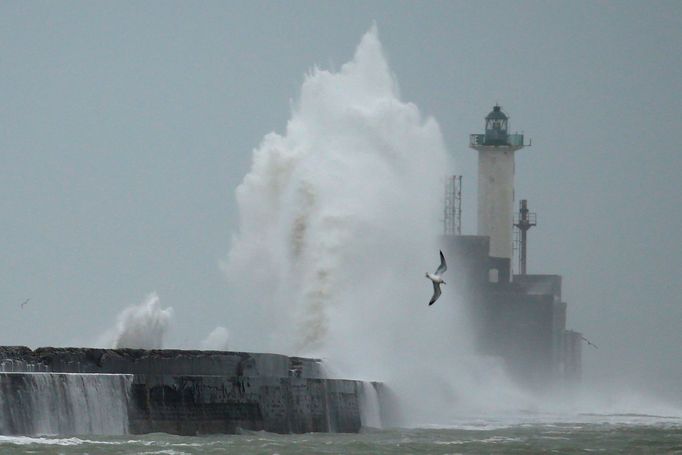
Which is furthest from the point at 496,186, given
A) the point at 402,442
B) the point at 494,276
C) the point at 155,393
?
the point at 155,393

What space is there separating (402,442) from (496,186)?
43.7 meters

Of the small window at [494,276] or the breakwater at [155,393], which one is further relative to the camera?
the small window at [494,276]

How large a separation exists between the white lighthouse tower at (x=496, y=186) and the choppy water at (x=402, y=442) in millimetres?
34825

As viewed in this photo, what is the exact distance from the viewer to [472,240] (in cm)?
6894

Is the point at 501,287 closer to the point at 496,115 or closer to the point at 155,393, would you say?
the point at 496,115

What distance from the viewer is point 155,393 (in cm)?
2678

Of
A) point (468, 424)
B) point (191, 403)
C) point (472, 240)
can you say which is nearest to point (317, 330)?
point (468, 424)

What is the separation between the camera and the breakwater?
80.7 feet

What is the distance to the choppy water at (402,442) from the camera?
76.3 ft

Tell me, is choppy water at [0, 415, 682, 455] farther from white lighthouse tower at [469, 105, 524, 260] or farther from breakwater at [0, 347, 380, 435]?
white lighthouse tower at [469, 105, 524, 260]

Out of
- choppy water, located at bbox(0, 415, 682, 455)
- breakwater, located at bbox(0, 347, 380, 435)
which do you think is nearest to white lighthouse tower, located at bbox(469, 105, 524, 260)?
choppy water, located at bbox(0, 415, 682, 455)

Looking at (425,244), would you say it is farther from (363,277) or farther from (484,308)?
(484,308)

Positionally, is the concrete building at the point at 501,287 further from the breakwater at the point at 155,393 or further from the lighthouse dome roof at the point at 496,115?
the breakwater at the point at 155,393

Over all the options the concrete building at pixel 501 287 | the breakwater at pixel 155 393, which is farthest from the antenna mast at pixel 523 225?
the breakwater at pixel 155 393
